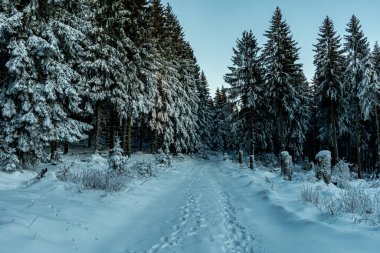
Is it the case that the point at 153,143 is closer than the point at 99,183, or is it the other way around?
the point at 99,183

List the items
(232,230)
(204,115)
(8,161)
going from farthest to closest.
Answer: (204,115) → (8,161) → (232,230)

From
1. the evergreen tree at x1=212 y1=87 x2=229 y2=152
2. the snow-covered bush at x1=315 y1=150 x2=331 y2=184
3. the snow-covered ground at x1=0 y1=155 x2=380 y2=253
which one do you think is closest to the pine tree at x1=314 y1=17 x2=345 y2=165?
the snow-covered bush at x1=315 y1=150 x2=331 y2=184

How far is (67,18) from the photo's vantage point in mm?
15820

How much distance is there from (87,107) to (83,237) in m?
18.2

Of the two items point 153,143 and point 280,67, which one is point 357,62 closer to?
point 280,67

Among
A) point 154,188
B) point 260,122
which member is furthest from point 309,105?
point 154,188

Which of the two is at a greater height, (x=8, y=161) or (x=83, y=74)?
(x=83, y=74)

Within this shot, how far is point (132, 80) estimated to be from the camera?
25.6m

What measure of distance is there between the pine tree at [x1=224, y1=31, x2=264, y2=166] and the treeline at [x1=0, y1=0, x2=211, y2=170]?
7.34m

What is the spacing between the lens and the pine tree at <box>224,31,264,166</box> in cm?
3384

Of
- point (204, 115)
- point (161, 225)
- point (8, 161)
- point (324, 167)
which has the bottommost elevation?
point (161, 225)

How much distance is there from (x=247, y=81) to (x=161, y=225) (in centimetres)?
2863

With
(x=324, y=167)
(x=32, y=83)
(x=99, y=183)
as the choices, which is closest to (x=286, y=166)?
(x=324, y=167)

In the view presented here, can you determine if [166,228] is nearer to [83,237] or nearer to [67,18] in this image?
[83,237]
